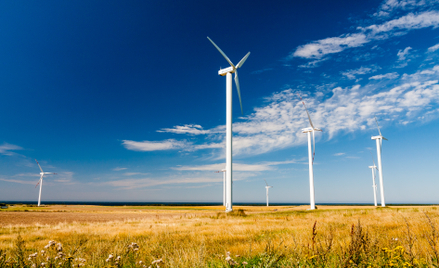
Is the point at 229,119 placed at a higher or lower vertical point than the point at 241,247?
higher

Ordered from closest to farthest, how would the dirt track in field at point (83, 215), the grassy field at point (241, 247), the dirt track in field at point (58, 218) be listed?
the grassy field at point (241, 247) < the dirt track in field at point (58, 218) < the dirt track in field at point (83, 215)

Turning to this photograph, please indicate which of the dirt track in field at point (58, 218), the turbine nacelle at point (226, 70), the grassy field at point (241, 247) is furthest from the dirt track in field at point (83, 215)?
the turbine nacelle at point (226, 70)

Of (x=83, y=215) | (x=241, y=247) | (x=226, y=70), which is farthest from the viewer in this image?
(x=83, y=215)

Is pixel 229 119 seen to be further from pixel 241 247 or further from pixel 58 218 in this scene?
pixel 58 218

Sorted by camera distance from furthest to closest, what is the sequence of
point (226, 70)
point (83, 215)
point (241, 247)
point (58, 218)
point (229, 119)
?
point (83, 215)
point (226, 70)
point (58, 218)
point (229, 119)
point (241, 247)

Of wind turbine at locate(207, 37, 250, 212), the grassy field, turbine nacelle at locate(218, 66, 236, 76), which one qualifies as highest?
turbine nacelle at locate(218, 66, 236, 76)

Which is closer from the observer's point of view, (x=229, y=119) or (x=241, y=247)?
(x=241, y=247)

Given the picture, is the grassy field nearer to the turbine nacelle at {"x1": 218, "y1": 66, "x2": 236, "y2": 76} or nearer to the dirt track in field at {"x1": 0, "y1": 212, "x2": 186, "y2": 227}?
the dirt track in field at {"x1": 0, "y1": 212, "x2": 186, "y2": 227}

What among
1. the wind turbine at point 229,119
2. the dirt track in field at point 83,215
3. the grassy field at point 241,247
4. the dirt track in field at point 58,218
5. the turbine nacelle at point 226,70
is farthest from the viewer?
the turbine nacelle at point 226,70

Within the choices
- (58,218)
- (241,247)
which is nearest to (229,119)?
(241,247)

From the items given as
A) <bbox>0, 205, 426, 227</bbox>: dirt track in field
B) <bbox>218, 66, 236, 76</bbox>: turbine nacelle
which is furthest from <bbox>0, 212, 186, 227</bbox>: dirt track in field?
<bbox>218, 66, 236, 76</bbox>: turbine nacelle

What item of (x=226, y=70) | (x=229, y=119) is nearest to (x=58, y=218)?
(x=229, y=119)

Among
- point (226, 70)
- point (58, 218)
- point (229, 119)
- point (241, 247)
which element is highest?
point (226, 70)

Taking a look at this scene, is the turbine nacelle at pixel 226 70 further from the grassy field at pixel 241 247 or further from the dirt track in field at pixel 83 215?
the grassy field at pixel 241 247
